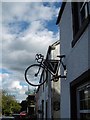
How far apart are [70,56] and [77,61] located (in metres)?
1.09

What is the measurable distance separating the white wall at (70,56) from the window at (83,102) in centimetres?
42

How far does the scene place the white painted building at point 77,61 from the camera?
7.25 m

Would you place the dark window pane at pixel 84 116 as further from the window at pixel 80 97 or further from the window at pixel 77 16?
the window at pixel 77 16

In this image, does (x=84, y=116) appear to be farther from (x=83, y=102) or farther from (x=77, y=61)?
(x=77, y=61)

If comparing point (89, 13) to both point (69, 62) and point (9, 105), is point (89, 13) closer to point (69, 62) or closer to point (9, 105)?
point (69, 62)

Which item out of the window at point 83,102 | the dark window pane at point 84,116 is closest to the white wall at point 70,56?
the window at point 83,102

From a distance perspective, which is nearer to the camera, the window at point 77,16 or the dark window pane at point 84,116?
the dark window pane at point 84,116

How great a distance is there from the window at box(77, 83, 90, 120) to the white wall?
1.37ft

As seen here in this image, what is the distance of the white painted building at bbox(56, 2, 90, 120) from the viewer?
725 centimetres

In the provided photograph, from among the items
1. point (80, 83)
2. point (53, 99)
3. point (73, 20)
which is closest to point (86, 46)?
point (80, 83)

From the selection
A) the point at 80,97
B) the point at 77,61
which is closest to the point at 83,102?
the point at 80,97

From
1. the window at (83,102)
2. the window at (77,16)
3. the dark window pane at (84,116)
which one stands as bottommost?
the dark window pane at (84,116)

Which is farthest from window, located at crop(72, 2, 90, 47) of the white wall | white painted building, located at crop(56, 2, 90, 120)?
the white wall

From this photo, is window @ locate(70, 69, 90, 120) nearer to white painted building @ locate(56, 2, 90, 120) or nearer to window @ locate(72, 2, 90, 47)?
white painted building @ locate(56, 2, 90, 120)
